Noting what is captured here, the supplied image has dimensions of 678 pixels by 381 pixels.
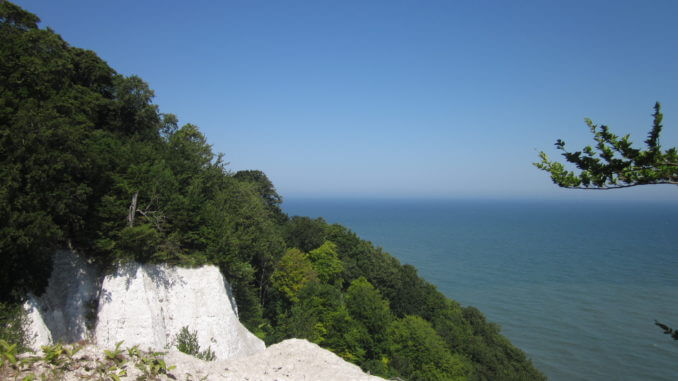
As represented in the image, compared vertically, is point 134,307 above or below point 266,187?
below

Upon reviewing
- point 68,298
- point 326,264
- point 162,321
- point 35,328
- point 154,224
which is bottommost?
point 326,264

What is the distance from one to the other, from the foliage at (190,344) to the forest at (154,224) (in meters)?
3.74

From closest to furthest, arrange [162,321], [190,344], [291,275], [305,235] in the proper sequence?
[190,344]
[162,321]
[291,275]
[305,235]

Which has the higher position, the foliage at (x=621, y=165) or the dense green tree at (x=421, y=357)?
the foliage at (x=621, y=165)

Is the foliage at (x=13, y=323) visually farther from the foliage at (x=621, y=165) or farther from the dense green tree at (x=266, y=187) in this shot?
the dense green tree at (x=266, y=187)

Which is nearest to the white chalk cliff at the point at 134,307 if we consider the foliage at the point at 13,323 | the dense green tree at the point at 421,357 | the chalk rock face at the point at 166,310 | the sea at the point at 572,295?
the chalk rock face at the point at 166,310

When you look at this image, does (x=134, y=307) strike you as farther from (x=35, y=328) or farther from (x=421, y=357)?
(x=421, y=357)

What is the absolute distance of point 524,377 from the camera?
34625 mm

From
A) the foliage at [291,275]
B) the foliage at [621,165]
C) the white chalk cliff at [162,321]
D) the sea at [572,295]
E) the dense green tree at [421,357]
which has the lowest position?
the sea at [572,295]

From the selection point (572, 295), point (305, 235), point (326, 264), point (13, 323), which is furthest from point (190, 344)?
point (572, 295)

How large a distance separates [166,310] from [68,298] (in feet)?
13.7

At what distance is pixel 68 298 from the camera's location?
52.5ft

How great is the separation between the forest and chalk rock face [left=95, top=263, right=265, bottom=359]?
0.84 m

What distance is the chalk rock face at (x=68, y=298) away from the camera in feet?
48.4
